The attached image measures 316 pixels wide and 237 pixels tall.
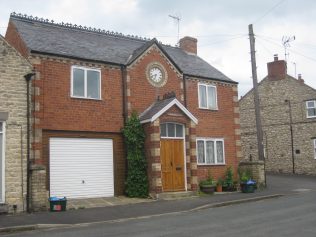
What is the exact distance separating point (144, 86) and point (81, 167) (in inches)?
210

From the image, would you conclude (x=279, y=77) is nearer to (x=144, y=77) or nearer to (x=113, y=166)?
(x=144, y=77)

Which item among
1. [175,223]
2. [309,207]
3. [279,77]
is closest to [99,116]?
[175,223]

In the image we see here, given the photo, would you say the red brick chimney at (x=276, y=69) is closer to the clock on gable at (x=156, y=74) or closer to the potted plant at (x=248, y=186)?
the potted plant at (x=248, y=186)

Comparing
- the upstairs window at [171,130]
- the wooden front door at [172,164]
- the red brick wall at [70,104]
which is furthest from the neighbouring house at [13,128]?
the upstairs window at [171,130]

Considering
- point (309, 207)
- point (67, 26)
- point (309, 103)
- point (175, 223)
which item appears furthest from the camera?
point (309, 103)

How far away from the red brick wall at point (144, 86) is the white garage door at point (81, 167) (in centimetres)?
255

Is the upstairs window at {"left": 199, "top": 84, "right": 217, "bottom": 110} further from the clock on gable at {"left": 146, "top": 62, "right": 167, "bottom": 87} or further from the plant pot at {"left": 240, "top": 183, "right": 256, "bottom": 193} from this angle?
the plant pot at {"left": 240, "top": 183, "right": 256, "bottom": 193}

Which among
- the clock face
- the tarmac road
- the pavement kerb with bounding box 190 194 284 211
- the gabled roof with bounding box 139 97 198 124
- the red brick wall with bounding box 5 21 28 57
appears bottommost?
the tarmac road

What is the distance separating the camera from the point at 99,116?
781 inches

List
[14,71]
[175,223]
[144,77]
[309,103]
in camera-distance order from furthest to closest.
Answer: [309,103], [144,77], [14,71], [175,223]

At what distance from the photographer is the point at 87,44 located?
71.5 feet

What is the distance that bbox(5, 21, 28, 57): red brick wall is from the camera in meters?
19.2

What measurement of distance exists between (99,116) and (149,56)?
4419 mm

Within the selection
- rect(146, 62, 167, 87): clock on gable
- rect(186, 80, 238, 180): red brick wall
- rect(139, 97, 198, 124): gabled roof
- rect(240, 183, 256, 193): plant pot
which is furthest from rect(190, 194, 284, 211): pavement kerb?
rect(146, 62, 167, 87): clock on gable
